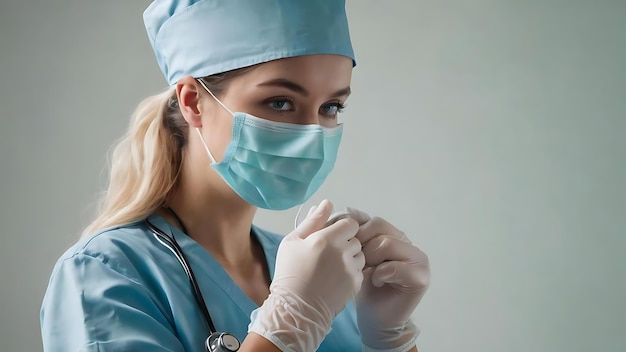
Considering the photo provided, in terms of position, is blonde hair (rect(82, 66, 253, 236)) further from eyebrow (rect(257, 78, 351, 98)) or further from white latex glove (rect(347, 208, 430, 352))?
white latex glove (rect(347, 208, 430, 352))

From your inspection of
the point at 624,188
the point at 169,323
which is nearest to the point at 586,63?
the point at 624,188

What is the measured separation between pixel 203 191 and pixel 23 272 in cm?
108

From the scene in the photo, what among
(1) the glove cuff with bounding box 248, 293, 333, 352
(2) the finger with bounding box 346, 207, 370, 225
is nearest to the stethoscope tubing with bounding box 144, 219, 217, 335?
(1) the glove cuff with bounding box 248, 293, 333, 352

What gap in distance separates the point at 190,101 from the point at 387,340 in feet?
2.06

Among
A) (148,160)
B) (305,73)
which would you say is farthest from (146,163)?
(305,73)

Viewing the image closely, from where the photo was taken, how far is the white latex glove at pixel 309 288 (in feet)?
3.84

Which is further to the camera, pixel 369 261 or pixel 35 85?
pixel 35 85

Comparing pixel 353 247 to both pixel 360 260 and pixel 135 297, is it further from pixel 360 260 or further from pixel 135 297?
pixel 135 297

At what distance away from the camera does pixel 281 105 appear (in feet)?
4.39

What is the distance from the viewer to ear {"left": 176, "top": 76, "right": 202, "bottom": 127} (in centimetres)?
138

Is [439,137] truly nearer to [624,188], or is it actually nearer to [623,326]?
[624,188]

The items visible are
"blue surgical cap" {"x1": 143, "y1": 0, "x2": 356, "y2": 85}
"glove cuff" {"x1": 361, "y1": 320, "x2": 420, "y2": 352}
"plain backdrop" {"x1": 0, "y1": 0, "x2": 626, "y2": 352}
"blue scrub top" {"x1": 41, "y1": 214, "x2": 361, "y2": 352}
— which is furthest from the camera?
"plain backdrop" {"x1": 0, "y1": 0, "x2": 626, "y2": 352}

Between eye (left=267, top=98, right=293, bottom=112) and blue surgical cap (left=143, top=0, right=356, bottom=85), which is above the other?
blue surgical cap (left=143, top=0, right=356, bottom=85)

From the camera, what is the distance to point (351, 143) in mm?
2453
